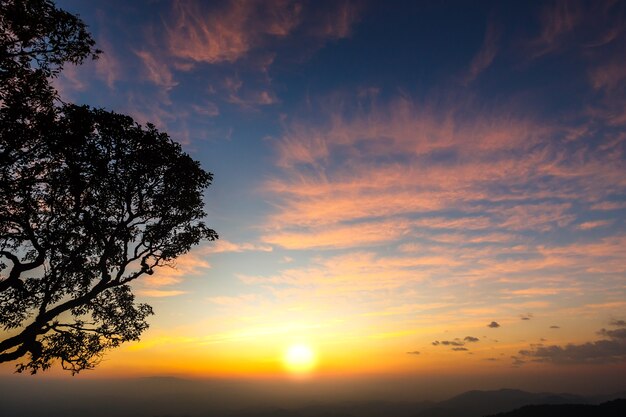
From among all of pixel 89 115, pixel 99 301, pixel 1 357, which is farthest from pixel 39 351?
pixel 89 115

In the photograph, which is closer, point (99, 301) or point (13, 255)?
point (13, 255)

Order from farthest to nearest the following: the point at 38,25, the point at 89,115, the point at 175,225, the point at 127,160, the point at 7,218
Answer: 1. the point at 175,225
2. the point at 127,160
3. the point at 89,115
4. the point at 7,218
5. the point at 38,25

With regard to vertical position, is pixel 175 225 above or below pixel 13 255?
above

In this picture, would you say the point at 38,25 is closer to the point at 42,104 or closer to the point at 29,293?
the point at 42,104

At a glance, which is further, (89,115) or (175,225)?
(175,225)

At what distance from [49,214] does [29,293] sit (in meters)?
4.19

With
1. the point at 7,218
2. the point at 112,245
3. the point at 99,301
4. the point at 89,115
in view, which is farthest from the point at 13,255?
the point at 89,115

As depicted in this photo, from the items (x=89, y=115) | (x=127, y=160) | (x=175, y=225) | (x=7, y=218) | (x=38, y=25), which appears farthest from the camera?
(x=175, y=225)

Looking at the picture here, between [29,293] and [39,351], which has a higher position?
[29,293]

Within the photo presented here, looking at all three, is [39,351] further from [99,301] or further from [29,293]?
[99,301]

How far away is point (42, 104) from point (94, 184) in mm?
4491

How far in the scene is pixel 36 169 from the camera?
56.0 ft

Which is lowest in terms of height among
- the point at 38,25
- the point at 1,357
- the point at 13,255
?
the point at 1,357

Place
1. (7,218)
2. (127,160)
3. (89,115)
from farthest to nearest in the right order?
(127,160)
(89,115)
(7,218)
